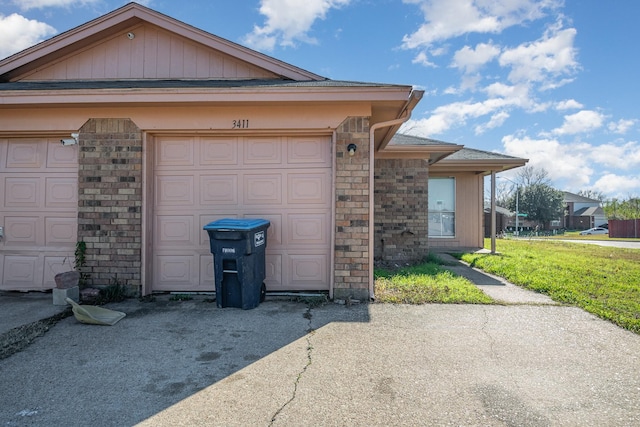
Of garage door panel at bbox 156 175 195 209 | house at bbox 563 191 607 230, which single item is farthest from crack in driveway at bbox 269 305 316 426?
house at bbox 563 191 607 230

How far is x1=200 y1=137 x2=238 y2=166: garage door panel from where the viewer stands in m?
5.61

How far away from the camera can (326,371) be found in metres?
3.13

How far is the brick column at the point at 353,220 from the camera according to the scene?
5.27 m

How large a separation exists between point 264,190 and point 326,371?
10.2 feet

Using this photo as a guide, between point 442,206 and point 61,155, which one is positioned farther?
point 442,206

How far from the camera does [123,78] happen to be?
647 centimetres

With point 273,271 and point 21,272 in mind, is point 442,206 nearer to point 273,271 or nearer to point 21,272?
point 273,271

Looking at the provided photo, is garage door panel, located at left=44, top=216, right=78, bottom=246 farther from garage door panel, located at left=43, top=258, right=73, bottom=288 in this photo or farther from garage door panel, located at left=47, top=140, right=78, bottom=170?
garage door panel, located at left=47, top=140, right=78, bottom=170

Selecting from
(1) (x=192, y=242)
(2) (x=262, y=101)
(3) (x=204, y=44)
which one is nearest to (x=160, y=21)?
(3) (x=204, y=44)

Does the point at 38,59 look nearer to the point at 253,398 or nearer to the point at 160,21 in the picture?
the point at 160,21

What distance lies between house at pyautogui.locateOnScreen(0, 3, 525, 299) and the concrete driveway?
3.42ft

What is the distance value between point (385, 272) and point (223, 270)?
12.2ft

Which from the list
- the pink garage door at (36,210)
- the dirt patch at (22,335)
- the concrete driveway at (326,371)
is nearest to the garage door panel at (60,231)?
the pink garage door at (36,210)

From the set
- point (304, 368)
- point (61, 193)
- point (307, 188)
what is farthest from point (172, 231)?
point (304, 368)
